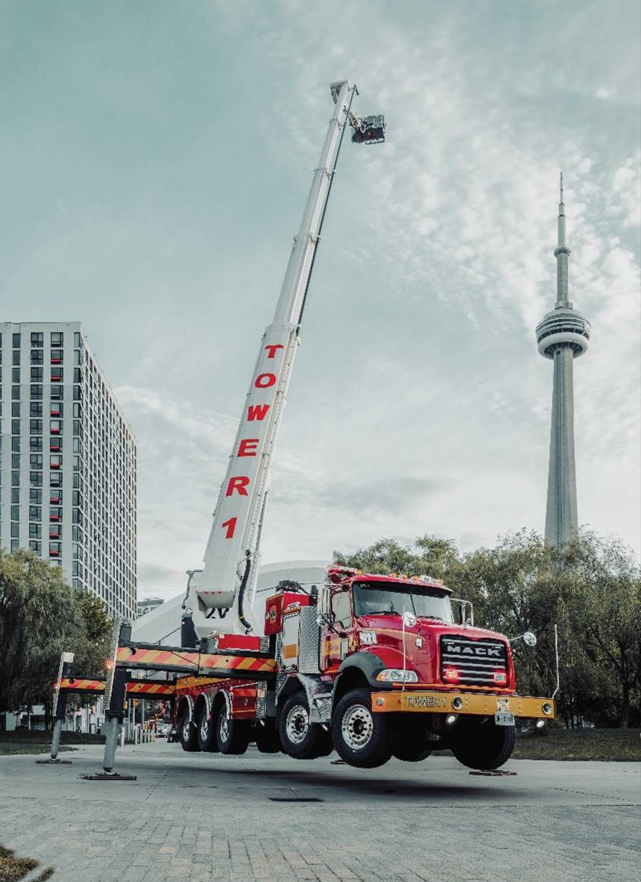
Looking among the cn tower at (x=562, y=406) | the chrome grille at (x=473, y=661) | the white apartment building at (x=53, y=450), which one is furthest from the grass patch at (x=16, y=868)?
the cn tower at (x=562, y=406)

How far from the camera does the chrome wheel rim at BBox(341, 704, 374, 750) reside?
13789 mm

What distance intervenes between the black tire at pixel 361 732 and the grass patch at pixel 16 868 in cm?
718

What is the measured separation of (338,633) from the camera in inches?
602

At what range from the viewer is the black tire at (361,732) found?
13.6 m

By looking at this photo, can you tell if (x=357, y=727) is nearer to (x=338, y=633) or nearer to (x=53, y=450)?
(x=338, y=633)

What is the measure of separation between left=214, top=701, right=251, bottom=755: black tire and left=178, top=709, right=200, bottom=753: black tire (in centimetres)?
160

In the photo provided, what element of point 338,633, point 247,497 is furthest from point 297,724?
point 247,497

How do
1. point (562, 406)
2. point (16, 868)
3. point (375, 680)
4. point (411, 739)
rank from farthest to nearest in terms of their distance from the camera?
point (562, 406) < point (411, 739) < point (375, 680) < point (16, 868)

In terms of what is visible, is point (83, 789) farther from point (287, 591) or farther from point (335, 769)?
point (335, 769)

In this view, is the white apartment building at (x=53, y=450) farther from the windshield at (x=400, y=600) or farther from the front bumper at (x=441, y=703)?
the front bumper at (x=441, y=703)

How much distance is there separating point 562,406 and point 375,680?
153918 millimetres

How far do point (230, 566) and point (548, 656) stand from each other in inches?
1070

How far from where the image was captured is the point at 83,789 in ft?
44.4

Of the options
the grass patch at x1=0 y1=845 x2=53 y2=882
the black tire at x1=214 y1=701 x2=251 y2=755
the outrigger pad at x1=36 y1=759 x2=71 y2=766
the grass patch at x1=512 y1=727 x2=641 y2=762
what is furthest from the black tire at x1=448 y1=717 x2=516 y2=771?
Answer: the grass patch at x1=512 y1=727 x2=641 y2=762
